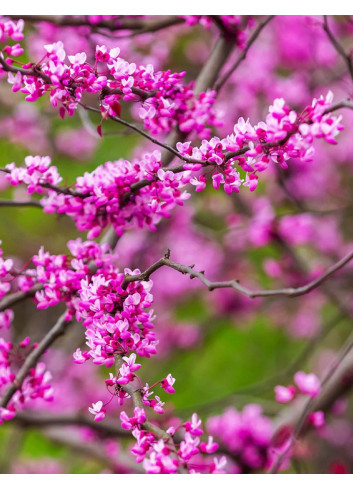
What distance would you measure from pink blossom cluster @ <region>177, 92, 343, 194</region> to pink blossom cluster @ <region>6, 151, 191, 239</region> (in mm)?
53

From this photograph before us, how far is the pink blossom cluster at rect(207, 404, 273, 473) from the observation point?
1.42 meters

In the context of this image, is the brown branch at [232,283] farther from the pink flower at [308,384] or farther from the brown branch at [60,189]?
the pink flower at [308,384]

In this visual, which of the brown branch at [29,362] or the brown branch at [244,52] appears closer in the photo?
the brown branch at [29,362]

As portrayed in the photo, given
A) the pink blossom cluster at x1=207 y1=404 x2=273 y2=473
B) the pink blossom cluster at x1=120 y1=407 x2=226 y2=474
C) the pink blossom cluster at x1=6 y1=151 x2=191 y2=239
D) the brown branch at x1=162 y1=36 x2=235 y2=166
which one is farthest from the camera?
the pink blossom cluster at x1=207 y1=404 x2=273 y2=473

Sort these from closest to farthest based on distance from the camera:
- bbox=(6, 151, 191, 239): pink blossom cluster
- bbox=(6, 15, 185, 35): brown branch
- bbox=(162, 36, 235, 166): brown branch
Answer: bbox=(6, 151, 191, 239): pink blossom cluster
bbox=(162, 36, 235, 166): brown branch
bbox=(6, 15, 185, 35): brown branch

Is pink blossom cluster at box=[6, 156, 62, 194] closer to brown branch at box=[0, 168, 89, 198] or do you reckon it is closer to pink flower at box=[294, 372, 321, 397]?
brown branch at box=[0, 168, 89, 198]

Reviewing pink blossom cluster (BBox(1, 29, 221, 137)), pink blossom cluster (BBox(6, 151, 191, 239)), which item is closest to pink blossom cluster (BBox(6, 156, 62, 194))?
pink blossom cluster (BBox(6, 151, 191, 239))

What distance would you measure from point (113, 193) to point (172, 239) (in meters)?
0.78

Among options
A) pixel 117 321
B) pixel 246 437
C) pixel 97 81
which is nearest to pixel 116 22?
pixel 97 81

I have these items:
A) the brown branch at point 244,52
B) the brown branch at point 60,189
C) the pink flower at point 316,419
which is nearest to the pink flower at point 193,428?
the brown branch at point 60,189

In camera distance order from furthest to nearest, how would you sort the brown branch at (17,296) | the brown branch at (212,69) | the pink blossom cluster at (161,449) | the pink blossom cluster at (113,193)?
1. the brown branch at (212,69)
2. the brown branch at (17,296)
3. the pink blossom cluster at (113,193)
4. the pink blossom cluster at (161,449)

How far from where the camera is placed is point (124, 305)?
895 millimetres

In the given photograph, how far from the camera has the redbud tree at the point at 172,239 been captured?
0.90m

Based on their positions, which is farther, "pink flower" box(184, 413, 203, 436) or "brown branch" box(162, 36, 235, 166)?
"brown branch" box(162, 36, 235, 166)
